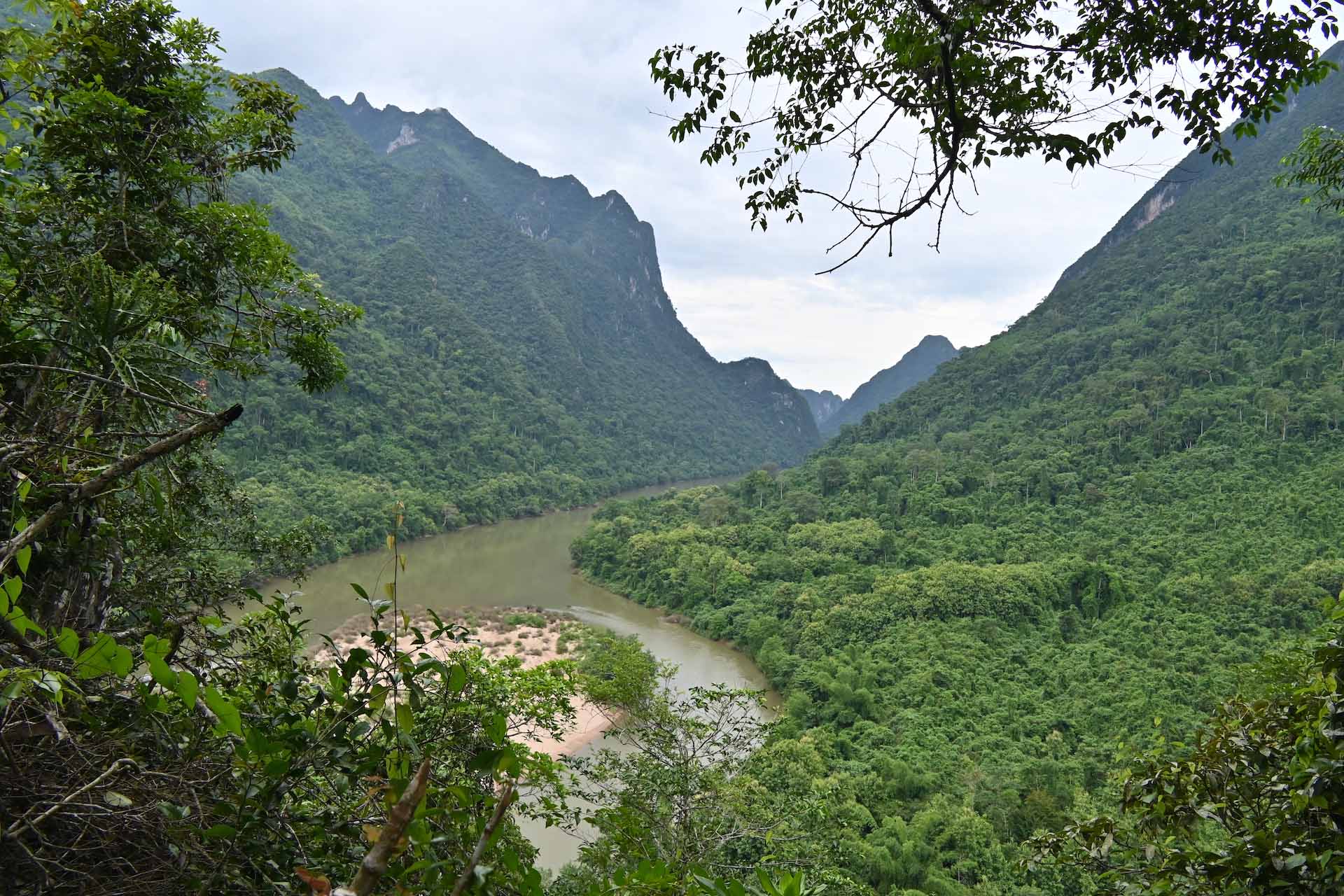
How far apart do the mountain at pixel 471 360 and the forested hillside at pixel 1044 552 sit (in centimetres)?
983

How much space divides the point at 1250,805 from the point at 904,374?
114 metres

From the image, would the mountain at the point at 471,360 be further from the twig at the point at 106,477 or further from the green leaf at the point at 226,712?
the green leaf at the point at 226,712

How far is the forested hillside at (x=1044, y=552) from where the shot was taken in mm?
8883

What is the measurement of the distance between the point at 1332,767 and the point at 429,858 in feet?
5.49

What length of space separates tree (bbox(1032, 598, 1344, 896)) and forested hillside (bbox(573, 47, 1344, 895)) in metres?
0.50

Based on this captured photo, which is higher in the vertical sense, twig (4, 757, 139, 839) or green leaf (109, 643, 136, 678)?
green leaf (109, 643, 136, 678)

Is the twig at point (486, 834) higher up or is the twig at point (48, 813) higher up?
the twig at point (486, 834)

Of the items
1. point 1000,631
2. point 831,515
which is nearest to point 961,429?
point 831,515

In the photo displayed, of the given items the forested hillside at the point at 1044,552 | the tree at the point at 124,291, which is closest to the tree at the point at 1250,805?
the forested hillside at the point at 1044,552

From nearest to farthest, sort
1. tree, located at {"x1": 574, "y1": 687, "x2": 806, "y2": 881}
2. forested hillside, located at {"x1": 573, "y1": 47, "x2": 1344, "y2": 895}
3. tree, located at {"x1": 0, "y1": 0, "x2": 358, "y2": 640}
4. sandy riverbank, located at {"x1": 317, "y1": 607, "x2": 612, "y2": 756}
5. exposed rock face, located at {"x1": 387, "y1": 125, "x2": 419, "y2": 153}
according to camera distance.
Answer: tree, located at {"x1": 0, "y1": 0, "x2": 358, "y2": 640} < tree, located at {"x1": 574, "y1": 687, "x2": 806, "y2": 881} < forested hillside, located at {"x1": 573, "y1": 47, "x2": 1344, "y2": 895} < sandy riverbank, located at {"x1": 317, "y1": 607, "x2": 612, "y2": 756} < exposed rock face, located at {"x1": 387, "y1": 125, "x2": 419, "y2": 153}

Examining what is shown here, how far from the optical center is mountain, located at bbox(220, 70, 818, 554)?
2791cm

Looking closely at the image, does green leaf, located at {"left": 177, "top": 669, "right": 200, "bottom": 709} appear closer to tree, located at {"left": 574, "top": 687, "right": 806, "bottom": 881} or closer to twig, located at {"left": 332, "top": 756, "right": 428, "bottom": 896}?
twig, located at {"left": 332, "top": 756, "right": 428, "bottom": 896}

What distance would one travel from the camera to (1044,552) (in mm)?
17609

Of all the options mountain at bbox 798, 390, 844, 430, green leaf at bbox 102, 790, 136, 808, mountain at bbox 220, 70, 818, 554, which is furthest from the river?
mountain at bbox 798, 390, 844, 430
